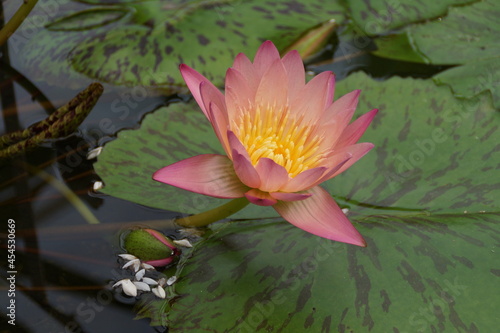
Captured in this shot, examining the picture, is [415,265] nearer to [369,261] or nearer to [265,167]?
[369,261]

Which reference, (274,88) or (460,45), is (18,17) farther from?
(460,45)

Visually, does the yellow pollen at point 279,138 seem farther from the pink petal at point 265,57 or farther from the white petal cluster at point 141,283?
the white petal cluster at point 141,283

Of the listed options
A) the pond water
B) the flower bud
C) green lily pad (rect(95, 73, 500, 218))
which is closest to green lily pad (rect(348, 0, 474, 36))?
green lily pad (rect(95, 73, 500, 218))
